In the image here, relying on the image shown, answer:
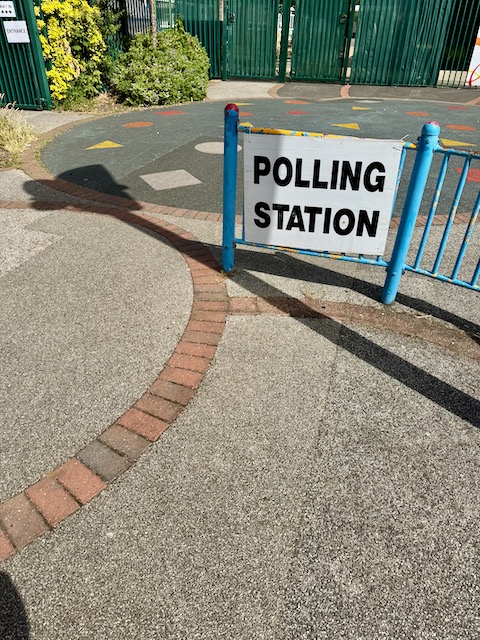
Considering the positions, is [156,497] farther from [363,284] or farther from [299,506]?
[363,284]

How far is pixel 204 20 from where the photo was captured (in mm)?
15297

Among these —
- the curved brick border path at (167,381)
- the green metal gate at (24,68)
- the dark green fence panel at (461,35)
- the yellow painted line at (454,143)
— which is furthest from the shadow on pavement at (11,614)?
the dark green fence panel at (461,35)

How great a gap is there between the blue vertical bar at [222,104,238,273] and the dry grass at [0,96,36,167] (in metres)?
4.91

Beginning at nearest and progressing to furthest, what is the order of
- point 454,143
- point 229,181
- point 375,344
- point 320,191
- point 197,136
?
point 375,344, point 320,191, point 229,181, point 454,143, point 197,136

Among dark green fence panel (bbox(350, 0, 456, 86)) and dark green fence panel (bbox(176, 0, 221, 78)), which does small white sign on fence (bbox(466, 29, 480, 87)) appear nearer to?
dark green fence panel (bbox(350, 0, 456, 86))

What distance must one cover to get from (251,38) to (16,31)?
865cm

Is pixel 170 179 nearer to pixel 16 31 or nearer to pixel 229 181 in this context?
pixel 229 181

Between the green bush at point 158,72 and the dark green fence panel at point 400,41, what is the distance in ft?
20.5

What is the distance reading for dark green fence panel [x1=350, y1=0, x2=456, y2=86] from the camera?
14.6 metres

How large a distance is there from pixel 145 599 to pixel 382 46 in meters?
17.7

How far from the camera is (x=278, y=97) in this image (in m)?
13.7

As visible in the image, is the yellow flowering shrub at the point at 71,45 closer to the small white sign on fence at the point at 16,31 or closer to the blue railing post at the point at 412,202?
the small white sign on fence at the point at 16,31

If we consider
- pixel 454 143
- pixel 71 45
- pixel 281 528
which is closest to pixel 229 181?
pixel 281 528

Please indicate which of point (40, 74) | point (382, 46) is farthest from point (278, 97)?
point (40, 74)
